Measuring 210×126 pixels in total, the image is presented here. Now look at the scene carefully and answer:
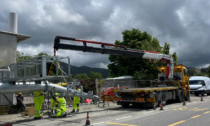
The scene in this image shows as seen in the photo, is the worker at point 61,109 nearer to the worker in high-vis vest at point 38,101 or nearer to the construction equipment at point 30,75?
the construction equipment at point 30,75

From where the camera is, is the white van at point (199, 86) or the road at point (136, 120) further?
the white van at point (199, 86)

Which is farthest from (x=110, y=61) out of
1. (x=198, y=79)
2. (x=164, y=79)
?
(x=164, y=79)

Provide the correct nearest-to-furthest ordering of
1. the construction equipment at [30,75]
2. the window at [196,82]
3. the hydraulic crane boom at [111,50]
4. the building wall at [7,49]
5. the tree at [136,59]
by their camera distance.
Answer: the construction equipment at [30,75]
the hydraulic crane boom at [111,50]
the building wall at [7,49]
the window at [196,82]
the tree at [136,59]

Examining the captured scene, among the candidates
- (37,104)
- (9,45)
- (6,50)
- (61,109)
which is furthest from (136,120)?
(9,45)

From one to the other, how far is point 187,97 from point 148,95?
654 cm

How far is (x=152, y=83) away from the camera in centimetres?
1781

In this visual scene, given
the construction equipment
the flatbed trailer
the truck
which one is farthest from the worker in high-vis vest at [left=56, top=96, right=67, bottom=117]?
the flatbed trailer

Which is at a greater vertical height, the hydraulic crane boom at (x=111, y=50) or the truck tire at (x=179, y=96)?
the hydraulic crane boom at (x=111, y=50)

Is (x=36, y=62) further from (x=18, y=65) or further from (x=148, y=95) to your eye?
(x=148, y=95)

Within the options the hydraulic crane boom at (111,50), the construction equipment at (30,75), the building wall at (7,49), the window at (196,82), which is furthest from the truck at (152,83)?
the window at (196,82)

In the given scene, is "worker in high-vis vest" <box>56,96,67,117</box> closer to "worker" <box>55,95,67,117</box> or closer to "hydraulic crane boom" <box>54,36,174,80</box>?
"worker" <box>55,95,67,117</box>

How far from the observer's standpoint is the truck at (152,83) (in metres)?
11.5

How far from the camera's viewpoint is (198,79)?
82.8ft

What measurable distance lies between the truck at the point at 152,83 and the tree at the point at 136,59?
13221 mm
